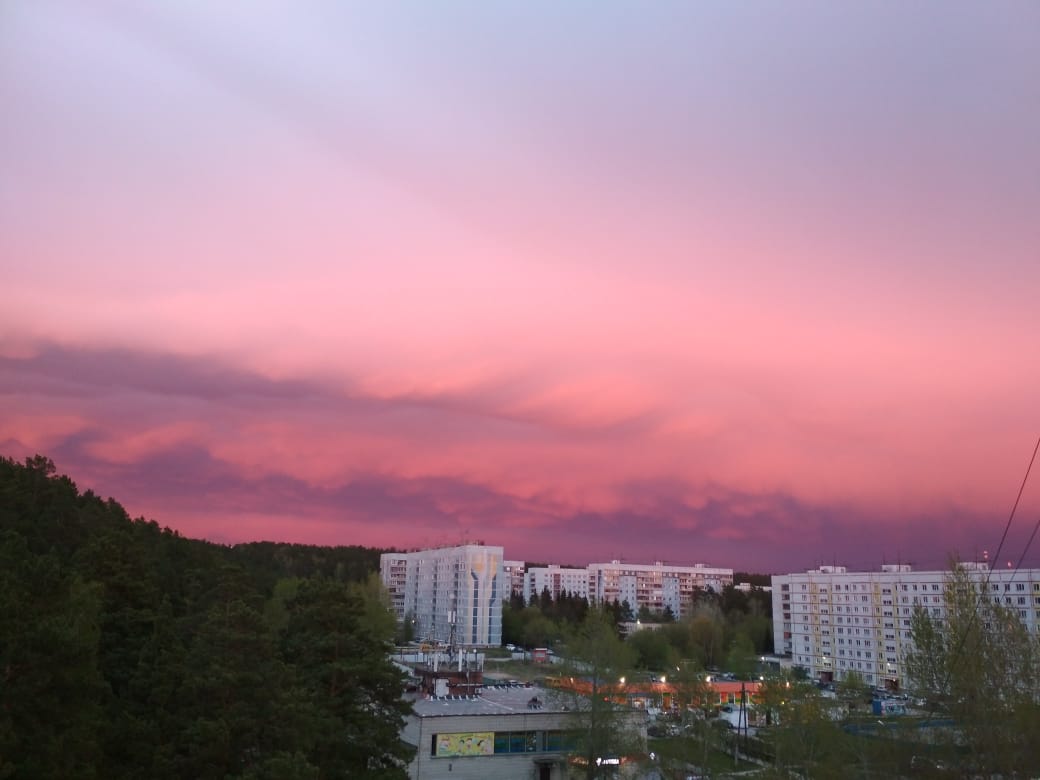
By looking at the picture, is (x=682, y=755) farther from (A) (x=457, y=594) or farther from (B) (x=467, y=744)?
(A) (x=457, y=594)

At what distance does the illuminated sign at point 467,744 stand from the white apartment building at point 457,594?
48.9m

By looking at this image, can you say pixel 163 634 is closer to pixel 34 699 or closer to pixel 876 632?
pixel 34 699

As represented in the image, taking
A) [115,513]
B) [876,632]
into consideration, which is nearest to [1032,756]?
[115,513]

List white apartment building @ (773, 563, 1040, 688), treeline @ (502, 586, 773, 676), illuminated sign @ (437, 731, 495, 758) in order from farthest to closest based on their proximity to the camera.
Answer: treeline @ (502, 586, 773, 676) < white apartment building @ (773, 563, 1040, 688) < illuminated sign @ (437, 731, 495, 758)

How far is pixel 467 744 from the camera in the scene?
2723cm

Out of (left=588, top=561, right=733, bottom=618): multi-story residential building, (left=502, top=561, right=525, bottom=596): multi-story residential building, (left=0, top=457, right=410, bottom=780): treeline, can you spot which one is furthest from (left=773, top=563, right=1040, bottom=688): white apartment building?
(left=502, top=561, right=525, bottom=596): multi-story residential building

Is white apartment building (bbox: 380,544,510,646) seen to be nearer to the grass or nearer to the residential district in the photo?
the residential district

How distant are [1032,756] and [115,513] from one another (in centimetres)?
2980

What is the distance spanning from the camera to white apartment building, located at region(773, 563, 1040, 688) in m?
50.5

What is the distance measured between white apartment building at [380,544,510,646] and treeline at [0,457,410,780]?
57.2 metres

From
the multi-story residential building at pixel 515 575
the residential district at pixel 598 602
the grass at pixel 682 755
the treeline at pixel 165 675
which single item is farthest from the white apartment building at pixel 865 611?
the multi-story residential building at pixel 515 575

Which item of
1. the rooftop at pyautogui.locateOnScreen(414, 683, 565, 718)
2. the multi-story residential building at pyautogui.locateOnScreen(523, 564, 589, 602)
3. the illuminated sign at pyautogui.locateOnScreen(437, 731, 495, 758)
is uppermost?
the multi-story residential building at pyautogui.locateOnScreen(523, 564, 589, 602)

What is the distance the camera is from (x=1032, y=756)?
16750mm

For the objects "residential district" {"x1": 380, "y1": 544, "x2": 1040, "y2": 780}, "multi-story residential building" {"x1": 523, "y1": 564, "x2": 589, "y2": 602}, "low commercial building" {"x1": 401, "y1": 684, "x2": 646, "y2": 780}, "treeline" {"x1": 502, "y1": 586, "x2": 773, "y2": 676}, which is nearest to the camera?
"low commercial building" {"x1": 401, "y1": 684, "x2": 646, "y2": 780}
